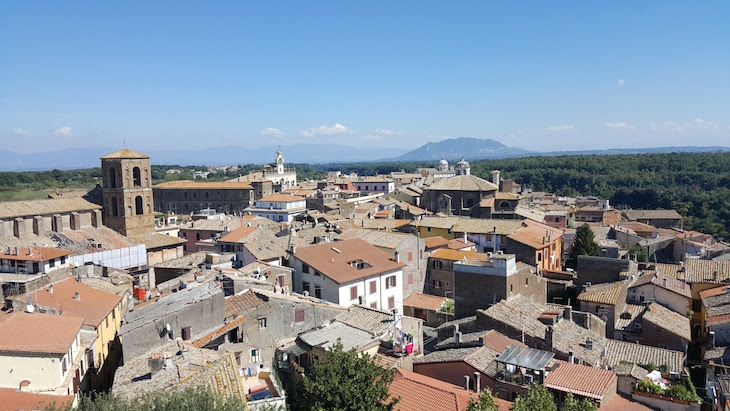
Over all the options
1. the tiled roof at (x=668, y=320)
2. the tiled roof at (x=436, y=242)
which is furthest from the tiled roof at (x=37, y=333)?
the tiled roof at (x=436, y=242)

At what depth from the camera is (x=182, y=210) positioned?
3834 inches

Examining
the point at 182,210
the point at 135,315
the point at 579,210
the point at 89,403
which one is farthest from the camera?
the point at 182,210

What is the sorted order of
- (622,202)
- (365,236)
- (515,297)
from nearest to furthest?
(515,297) < (365,236) < (622,202)

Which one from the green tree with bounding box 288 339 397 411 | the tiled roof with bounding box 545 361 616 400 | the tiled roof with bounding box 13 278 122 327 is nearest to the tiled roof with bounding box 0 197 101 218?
the tiled roof with bounding box 13 278 122 327

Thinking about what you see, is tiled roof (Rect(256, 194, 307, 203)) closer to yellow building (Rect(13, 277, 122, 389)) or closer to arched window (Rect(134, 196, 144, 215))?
arched window (Rect(134, 196, 144, 215))

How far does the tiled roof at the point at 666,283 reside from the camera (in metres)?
29.8

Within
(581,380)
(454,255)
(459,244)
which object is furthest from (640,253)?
(581,380)

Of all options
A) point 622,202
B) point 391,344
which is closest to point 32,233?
point 391,344

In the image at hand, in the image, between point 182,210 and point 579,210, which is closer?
point 579,210

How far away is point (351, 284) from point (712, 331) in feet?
58.8

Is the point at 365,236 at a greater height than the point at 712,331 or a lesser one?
greater

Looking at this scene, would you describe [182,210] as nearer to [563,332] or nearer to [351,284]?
[351,284]

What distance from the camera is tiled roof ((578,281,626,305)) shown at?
28.6 metres

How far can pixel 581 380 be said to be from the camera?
1688 cm
